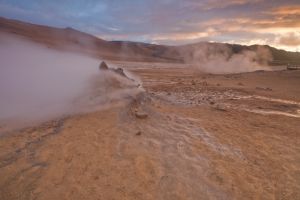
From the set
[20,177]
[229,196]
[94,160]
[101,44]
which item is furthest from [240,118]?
[101,44]

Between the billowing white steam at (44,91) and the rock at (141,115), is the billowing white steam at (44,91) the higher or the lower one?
the higher one

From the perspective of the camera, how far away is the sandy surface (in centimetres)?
377

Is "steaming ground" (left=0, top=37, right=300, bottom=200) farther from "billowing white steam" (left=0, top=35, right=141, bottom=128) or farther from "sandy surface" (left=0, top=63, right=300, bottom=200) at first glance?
"billowing white steam" (left=0, top=35, right=141, bottom=128)

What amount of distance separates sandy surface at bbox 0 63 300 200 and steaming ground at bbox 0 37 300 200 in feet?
0.05

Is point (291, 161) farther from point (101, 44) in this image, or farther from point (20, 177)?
point (101, 44)

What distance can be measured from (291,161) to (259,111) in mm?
4222

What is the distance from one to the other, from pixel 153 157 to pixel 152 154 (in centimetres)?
14

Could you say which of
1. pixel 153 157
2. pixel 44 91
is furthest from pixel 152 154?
pixel 44 91

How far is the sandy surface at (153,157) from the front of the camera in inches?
148

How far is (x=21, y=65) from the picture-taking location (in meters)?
11.5

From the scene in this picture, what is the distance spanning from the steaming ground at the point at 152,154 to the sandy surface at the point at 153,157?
2cm

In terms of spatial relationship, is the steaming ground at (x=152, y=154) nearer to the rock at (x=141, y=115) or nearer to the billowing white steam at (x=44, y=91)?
the rock at (x=141, y=115)

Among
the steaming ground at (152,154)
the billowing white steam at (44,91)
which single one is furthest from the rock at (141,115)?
the billowing white steam at (44,91)

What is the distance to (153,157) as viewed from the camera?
4855mm
